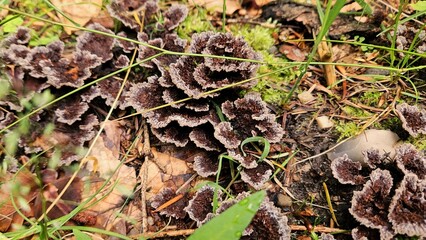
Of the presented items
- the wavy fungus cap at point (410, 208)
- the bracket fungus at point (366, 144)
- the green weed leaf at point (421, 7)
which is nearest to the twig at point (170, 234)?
the bracket fungus at point (366, 144)

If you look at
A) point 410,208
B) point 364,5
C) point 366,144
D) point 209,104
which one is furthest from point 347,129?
point 209,104

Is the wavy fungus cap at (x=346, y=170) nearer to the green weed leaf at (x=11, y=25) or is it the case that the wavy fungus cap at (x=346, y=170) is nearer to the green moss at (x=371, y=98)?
the green moss at (x=371, y=98)

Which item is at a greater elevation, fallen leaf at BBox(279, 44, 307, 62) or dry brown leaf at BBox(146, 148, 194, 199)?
fallen leaf at BBox(279, 44, 307, 62)

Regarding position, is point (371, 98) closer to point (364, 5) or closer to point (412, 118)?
point (412, 118)

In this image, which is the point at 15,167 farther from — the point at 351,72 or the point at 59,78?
the point at 351,72

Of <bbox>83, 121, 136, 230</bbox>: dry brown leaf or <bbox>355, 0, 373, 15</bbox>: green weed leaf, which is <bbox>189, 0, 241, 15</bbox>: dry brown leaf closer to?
<bbox>355, 0, 373, 15</bbox>: green weed leaf

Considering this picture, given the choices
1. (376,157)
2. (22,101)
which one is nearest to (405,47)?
(376,157)

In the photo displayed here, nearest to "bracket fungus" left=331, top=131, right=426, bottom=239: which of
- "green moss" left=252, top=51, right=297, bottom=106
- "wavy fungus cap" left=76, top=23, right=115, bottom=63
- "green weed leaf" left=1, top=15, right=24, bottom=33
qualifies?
"green moss" left=252, top=51, right=297, bottom=106
